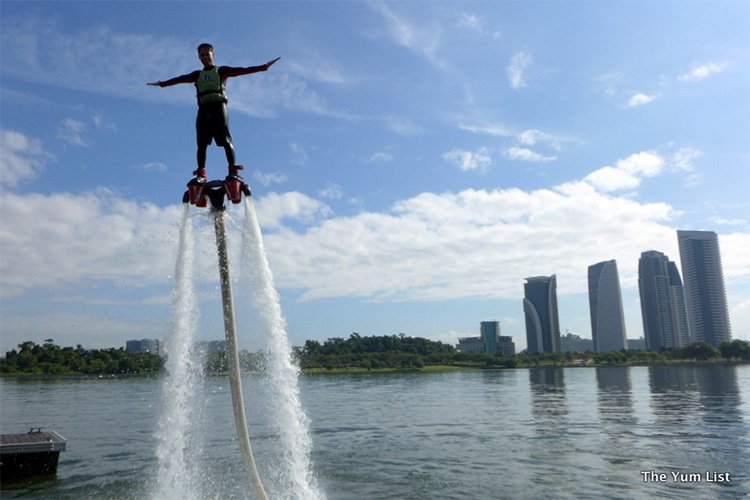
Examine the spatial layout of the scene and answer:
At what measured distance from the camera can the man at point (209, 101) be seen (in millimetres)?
9680

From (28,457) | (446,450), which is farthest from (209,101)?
(446,450)

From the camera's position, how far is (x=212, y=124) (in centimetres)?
980

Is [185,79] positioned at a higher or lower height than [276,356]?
higher

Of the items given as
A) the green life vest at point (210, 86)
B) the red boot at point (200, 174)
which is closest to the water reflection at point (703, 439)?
the red boot at point (200, 174)

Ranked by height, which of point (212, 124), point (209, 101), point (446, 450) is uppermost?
point (209, 101)

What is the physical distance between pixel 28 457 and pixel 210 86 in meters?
26.0

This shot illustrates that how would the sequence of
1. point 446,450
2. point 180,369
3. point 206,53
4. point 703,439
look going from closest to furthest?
point 206,53, point 180,369, point 446,450, point 703,439

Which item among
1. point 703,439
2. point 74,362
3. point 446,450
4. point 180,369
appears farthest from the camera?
point 74,362

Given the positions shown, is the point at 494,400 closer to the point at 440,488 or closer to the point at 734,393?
the point at 734,393

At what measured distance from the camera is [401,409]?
60.8m

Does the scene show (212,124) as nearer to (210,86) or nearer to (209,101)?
(209,101)

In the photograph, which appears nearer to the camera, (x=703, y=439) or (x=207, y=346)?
(x=207, y=346)

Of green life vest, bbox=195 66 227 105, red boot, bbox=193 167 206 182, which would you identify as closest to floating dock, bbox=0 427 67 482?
red boot, bbox=193 167 206 182

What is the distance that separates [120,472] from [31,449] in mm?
4259
